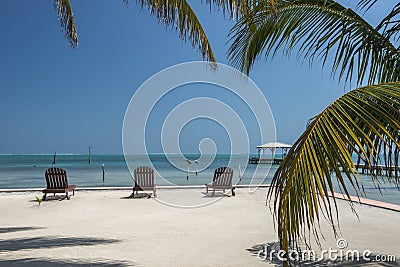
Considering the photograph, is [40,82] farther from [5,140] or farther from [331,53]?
[331,53]

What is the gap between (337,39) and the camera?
3.13 metres

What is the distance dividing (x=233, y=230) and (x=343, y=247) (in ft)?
5.60

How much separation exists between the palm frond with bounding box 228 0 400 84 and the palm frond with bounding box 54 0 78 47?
14.1 ft

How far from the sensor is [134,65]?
40.0 m

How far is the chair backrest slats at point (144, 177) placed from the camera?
32.5ft

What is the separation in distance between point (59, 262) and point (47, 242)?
1.06 metres

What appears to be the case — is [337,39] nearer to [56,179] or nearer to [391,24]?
[391,24]

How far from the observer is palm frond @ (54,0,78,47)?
21.1 ft

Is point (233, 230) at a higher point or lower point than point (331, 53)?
lower

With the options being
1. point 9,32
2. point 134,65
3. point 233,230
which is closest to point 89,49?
point 134,65

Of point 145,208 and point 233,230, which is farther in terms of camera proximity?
point 145,208

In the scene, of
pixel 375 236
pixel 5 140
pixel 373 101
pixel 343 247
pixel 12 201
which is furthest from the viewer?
pixel 5 140

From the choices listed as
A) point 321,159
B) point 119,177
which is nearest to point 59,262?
point 321,159

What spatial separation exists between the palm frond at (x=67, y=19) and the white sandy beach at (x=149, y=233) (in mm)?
3701
